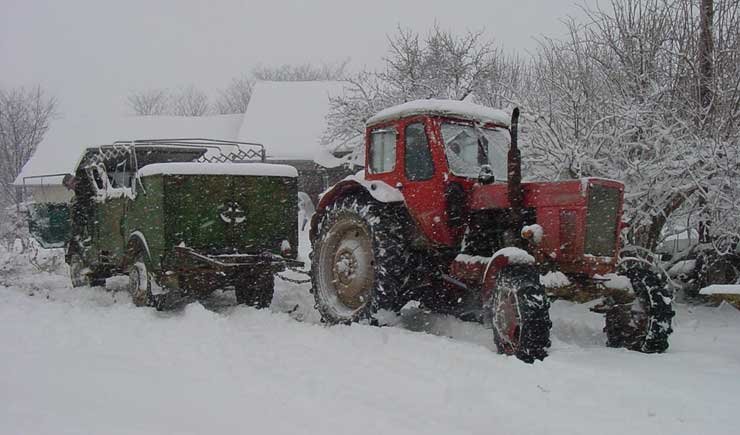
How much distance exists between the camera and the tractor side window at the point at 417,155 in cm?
621

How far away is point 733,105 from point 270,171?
546 centimetres

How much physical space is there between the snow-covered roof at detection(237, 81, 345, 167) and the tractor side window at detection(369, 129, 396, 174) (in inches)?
672

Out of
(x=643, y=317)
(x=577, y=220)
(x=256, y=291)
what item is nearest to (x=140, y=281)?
(x=256, y=291)

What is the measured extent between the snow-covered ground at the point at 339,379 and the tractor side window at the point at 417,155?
1.43 m

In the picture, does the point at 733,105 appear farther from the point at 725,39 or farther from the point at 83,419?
the point at 83,419

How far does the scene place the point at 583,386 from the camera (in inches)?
168

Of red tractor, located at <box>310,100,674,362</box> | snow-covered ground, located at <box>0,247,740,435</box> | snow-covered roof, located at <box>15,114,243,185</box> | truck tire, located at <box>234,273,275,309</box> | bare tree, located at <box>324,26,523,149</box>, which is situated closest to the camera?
snow-covered ground, located at <box>0,247,740,435</box>

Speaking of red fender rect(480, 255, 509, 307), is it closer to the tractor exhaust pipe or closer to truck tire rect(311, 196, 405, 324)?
the tractor exhaust pipe

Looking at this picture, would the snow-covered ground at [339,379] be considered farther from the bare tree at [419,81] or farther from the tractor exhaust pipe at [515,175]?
the bare tree at [419,81]

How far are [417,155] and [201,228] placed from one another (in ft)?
8.79

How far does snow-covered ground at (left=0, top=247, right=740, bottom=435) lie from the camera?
3.61 m

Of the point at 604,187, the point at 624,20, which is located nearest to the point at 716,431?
the point at 604,187

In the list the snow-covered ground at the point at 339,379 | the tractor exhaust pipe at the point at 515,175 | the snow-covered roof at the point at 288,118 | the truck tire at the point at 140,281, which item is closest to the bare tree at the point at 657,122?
the snow-covered ground at the point at 339,379

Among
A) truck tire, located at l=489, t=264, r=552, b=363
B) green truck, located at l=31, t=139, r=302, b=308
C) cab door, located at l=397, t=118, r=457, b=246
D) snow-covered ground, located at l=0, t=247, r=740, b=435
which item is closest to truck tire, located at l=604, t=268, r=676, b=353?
snow-covered ground, located at l=0, t=247, r=740, b=435
